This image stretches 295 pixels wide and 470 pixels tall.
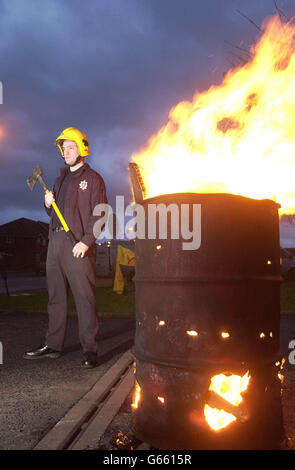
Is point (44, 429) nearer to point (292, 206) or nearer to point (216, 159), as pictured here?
point (216, 159)

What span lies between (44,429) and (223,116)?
100 inches

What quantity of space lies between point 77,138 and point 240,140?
6.36 feet

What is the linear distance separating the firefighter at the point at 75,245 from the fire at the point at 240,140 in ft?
4.50

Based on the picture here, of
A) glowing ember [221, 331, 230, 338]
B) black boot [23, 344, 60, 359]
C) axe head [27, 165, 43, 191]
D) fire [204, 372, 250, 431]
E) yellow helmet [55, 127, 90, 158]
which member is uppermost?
yellow helmet [55, 127, 90, 158]

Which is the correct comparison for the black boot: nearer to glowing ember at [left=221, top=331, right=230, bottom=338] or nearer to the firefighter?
the firefighter

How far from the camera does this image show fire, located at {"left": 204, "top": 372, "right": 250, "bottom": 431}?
2.31m

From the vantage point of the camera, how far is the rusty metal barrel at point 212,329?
7.55 feet

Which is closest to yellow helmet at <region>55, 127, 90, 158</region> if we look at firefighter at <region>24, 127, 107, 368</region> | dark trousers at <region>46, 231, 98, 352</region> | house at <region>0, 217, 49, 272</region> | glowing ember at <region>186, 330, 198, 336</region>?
firefighter at <region>24, 127, 107, 368</region>

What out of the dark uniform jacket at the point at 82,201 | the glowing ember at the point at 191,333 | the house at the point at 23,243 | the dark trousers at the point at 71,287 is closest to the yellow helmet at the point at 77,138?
the dark uniform jacket at the point at 82,201

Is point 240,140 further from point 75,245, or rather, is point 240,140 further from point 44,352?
point 44,352

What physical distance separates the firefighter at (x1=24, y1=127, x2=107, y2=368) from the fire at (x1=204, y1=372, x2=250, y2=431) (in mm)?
2121

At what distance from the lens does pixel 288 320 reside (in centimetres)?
830

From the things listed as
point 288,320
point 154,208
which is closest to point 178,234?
point 154,208

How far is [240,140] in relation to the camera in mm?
3047
